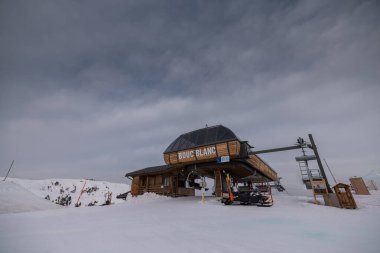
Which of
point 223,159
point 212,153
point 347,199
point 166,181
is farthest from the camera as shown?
point 166,181

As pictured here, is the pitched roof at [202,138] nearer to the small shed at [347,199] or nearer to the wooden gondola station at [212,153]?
the wooden gondola station at [212,153]

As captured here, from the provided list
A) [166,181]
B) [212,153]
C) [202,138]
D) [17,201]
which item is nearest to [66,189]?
[17,201]

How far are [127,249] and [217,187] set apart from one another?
15.2m

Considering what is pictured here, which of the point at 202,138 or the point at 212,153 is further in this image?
the point at 202,138

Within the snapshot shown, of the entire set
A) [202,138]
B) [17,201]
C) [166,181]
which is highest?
[202,138]

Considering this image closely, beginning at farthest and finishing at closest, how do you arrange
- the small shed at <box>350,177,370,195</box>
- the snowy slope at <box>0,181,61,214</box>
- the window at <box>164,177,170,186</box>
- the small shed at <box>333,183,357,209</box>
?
the window at <box>164,177,170,186</box>, the small shed at <box>350,177,370,195</box>, the snowy slope at <box>0,181,61,214</box>, the small shed at <box>333,183,357,209</box>

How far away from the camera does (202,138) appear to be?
1819 centimetres

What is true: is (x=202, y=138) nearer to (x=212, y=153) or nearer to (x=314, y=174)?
(x=212, y=153)

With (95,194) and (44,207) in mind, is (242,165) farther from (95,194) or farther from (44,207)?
(95,194)

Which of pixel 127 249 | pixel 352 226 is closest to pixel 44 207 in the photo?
pixel 127 249

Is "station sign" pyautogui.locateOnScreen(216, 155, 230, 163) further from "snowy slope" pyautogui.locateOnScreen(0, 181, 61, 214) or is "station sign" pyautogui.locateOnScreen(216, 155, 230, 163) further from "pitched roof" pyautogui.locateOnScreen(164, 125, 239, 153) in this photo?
"snowy slope" pyautogui.locateOnScreen(0, 181, 61, 214)

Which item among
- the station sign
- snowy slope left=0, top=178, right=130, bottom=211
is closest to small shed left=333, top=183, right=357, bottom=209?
the station sign

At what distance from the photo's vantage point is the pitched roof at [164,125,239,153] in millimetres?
16891

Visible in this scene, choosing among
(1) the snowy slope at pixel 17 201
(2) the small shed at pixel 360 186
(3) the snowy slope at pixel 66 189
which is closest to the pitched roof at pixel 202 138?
(1) the snowy slope at pixel 17 201
